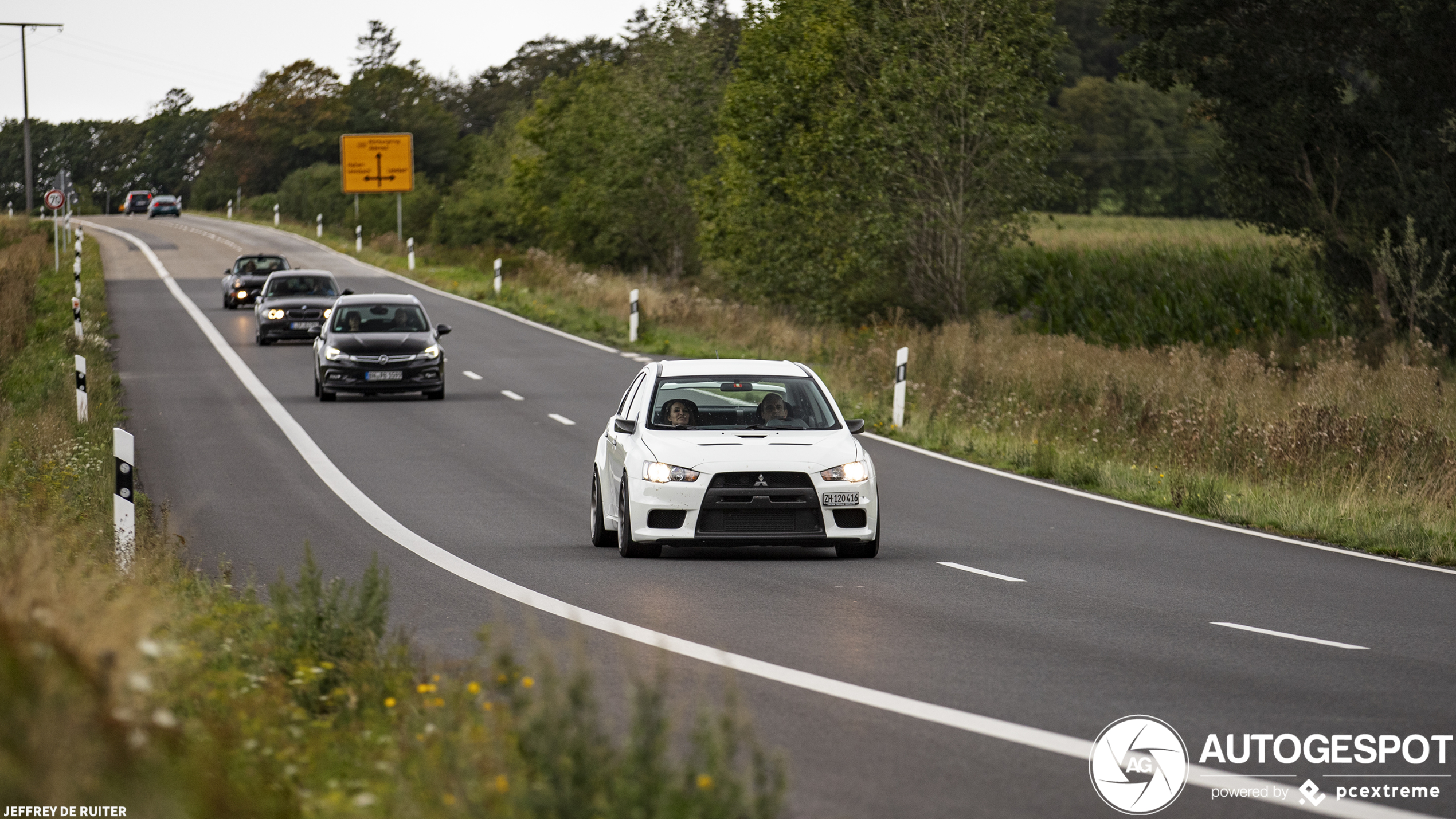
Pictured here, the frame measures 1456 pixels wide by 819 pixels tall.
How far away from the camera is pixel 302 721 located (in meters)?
6.82

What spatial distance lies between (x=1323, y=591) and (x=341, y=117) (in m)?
114

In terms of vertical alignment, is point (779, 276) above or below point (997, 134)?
below

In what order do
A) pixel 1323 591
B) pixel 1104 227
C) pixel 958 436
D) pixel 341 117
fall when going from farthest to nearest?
pixel 341 117
pixel 1104 227
pixel 958 436
pixel 1323 591

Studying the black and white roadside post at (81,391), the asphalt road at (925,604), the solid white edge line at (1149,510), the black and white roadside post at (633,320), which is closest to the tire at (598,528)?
the asphalt road at (925,604)

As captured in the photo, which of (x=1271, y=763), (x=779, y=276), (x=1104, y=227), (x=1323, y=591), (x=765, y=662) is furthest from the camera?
(x=1104, y=227)

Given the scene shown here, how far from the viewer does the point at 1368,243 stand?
31.0 metres

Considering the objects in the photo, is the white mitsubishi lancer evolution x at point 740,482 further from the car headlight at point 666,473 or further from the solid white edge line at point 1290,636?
the solid white edge line at point 1290,636

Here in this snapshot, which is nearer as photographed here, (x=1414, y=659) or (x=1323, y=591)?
(x=1414, y=659)

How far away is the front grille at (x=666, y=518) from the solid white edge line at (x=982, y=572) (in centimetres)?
194

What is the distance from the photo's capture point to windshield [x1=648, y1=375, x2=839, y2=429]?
13.6 m

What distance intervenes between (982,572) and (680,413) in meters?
2.68

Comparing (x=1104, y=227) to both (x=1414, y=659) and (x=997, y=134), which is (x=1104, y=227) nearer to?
(x=997, y=134)

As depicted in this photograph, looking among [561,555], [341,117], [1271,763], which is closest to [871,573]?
[561,555]

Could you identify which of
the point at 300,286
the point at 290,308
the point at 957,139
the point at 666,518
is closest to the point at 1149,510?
the point at 666,518
